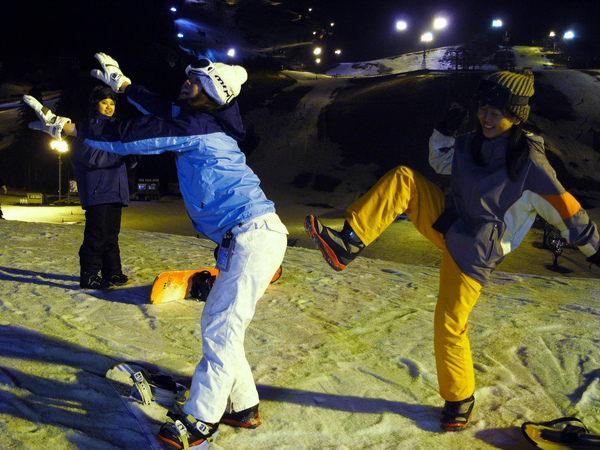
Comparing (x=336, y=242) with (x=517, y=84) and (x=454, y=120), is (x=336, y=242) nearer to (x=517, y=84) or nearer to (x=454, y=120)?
(x=454, y=120)

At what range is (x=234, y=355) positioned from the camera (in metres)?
2.36

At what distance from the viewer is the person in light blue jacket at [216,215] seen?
2326mm

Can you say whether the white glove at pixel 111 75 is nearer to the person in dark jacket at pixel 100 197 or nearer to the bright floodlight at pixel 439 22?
the person in dark jacket at pixel 100 197

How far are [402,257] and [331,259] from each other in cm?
857

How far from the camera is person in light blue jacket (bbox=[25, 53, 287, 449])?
7.63 ft

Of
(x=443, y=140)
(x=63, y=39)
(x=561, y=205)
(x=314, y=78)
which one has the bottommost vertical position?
(x=561, y=205)

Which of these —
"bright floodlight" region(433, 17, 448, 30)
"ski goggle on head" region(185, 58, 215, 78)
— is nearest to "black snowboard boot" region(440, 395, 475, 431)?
"ski goggle on head" region(185, 58, 215, 78)

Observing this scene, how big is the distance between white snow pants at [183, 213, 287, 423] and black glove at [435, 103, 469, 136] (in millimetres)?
1280

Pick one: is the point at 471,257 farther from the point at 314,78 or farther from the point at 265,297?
the point at 314,78

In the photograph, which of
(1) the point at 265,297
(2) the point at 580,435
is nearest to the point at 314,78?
(1) the point at 265,297

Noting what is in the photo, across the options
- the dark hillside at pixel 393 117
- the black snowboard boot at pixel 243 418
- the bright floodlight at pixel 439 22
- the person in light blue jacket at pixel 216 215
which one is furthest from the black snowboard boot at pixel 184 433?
the bright floodlight at pixel 439 22

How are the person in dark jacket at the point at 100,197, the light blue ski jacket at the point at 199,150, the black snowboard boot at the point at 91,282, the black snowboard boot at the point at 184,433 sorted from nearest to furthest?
the black snowboard boot at the point at 184,433 → the light blue ski jacket at the point at 199,150 → the person in dark jacket at the point at 100,197 → the black snowboard boot at the point at 91,282

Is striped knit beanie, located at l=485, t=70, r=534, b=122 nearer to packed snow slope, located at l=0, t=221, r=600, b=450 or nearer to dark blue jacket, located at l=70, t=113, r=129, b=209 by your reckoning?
packed snow slope, located at l=0, t=221, r=600, b=450

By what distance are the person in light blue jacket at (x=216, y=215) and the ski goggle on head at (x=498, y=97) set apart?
55.6 inches
